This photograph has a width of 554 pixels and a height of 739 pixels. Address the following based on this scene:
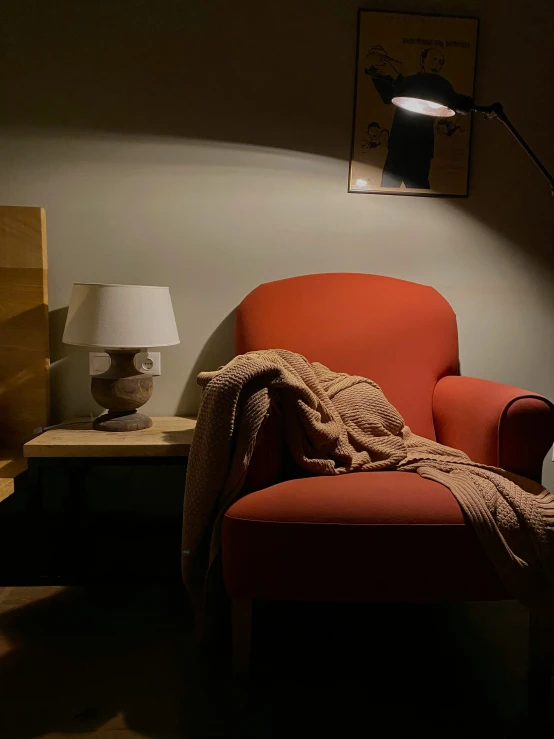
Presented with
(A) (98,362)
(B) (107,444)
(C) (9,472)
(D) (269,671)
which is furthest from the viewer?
(A) (98,362)

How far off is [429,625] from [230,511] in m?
0.69

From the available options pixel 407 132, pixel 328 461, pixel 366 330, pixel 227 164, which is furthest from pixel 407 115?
pixel 328 461

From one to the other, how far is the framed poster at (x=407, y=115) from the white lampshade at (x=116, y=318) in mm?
822

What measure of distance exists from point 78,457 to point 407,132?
57.1 inches

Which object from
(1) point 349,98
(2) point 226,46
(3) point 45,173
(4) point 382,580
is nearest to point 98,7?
(2) point 226,46

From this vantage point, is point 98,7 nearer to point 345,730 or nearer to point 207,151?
point 207,151

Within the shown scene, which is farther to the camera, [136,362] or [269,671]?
[136,362]

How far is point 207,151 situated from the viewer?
6.37 ft

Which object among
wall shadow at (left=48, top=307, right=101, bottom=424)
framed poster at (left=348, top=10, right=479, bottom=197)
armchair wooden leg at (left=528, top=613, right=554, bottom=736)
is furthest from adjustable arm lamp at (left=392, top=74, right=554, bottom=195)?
wall shadow at (left=48, top=307, right=101, bottom=424)

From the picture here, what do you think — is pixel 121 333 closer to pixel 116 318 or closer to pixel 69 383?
pixel 116 318

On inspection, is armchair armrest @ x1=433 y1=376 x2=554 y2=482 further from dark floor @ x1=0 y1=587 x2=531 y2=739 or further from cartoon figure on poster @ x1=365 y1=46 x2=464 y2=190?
cartoon figure on poster @ x1=365 y1=46 x2=464 y2=190

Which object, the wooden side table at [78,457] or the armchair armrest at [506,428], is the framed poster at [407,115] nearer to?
the armchair armrest at [506,428]

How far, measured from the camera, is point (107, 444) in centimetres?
155

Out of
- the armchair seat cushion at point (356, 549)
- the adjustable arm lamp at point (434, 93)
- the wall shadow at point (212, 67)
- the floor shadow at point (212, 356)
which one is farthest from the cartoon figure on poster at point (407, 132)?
the armchair seat cushion at point (356, 549)
